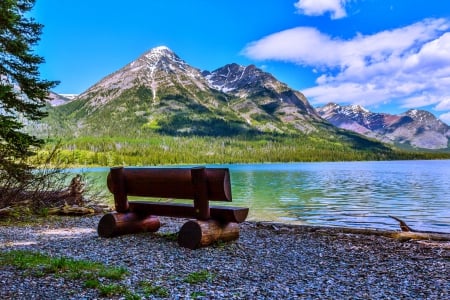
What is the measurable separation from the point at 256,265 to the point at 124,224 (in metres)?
5.07

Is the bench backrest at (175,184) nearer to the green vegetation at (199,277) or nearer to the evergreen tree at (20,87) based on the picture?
the green vegetation at (199,277)

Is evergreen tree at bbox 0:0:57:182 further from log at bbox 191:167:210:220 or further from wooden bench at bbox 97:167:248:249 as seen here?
log at bbox 191:167:210:220

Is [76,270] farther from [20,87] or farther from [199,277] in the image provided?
[20,87]

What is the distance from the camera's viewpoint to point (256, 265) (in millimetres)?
8664

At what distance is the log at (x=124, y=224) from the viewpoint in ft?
38.8

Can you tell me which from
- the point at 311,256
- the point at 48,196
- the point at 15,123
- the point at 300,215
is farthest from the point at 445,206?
the point at 15,123

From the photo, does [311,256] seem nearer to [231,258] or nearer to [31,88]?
[231,258]

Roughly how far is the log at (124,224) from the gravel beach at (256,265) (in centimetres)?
27

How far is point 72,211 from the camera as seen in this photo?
699 inches

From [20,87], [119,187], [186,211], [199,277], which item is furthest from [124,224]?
[20,87]

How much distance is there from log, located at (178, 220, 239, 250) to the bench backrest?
34 centimetres

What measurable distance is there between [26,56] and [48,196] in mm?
6477

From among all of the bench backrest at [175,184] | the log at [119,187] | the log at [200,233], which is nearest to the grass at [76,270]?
the log at [200,233]

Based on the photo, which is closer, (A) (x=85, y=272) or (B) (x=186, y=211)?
(A) (x=85, y=272)
